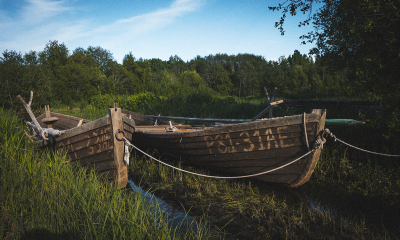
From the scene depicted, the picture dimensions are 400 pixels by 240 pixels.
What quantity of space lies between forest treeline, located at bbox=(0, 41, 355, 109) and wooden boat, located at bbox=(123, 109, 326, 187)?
203 cm

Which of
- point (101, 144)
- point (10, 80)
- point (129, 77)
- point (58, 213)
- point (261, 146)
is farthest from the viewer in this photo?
point (129, 77)

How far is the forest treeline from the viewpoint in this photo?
14.1 m

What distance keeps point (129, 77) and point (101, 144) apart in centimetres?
4642

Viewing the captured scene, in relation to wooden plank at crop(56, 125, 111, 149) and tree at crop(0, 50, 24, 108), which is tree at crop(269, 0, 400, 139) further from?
tree at crop(0, 50, 24, 108)

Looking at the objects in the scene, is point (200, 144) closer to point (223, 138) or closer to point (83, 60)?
point (223, 138)

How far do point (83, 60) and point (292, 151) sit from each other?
149ft

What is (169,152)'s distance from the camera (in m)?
5.27

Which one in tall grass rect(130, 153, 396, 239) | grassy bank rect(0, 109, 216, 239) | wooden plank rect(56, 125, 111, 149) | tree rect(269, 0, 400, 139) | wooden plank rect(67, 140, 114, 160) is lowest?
tall grass rect(130, 153, 396, 239)

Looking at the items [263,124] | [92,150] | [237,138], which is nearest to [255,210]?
[237,138]

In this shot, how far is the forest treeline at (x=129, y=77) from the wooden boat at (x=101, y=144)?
461 cm

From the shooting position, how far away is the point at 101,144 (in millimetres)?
3902

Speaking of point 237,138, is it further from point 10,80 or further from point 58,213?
point 10,80

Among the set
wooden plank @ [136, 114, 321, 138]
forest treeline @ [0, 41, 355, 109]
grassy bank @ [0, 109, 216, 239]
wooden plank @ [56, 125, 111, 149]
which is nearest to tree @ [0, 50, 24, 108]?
forest treeline @ [0, 41, 355, 109]

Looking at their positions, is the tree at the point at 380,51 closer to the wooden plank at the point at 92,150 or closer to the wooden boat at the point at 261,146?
the wooden boat at the point at 261,146
